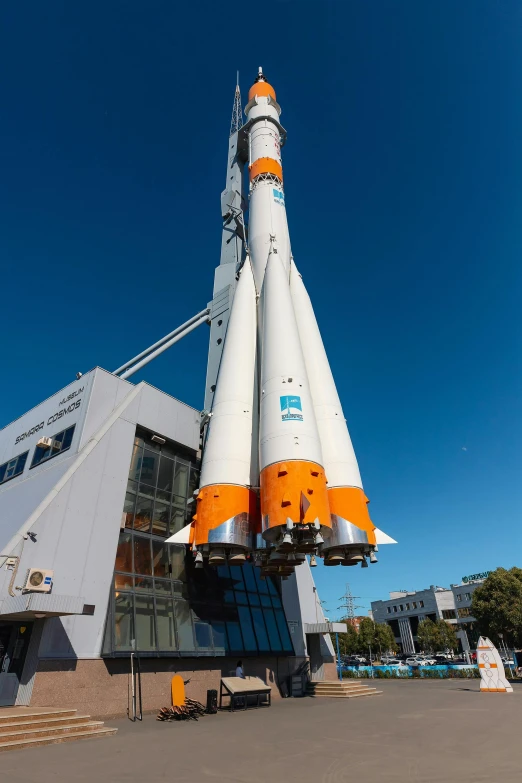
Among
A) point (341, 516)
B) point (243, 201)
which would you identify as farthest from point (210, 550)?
point (243, 201)

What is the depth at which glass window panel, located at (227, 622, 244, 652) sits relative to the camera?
1819cm

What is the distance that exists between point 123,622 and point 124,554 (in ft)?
7.50

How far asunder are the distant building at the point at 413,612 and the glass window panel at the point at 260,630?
7050 centimetres

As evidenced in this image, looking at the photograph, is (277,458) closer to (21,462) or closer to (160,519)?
(160,519)

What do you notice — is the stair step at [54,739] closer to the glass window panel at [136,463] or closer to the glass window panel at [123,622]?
the glass window panel at [123,622]

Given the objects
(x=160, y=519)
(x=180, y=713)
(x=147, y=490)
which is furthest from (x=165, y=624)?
(x=147, y=490)

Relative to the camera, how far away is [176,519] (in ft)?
63.9

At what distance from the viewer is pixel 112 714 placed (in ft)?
45.8

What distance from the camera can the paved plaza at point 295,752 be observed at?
282 inches

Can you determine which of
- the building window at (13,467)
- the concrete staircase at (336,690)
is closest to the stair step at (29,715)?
the building window at (13,467)

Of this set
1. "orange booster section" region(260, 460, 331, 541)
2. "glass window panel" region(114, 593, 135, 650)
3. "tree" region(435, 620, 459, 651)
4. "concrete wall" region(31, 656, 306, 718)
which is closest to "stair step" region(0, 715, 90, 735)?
"concrete wall" region(31, 656, 306, 718)

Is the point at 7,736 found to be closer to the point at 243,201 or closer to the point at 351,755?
the point at 351,755

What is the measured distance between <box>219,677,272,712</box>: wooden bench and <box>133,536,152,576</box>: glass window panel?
4876 millimetres

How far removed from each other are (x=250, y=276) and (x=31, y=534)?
14631mm
